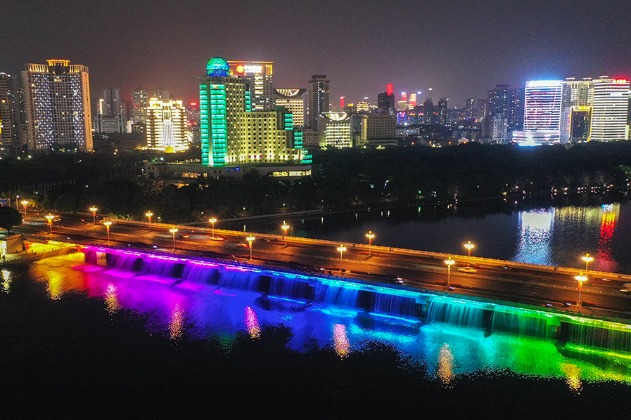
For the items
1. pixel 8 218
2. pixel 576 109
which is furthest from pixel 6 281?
pixel 576 109

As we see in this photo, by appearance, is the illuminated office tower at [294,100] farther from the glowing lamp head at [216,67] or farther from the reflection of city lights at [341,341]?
the reflection of city lights at [341,341]

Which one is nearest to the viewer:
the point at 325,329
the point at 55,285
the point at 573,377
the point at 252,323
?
the point at 573,377

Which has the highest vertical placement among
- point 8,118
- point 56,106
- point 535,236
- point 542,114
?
point 56,106

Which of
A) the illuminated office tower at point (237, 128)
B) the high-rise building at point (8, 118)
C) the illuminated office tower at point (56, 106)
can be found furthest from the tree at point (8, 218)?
the high-rise building at point (8, 118)

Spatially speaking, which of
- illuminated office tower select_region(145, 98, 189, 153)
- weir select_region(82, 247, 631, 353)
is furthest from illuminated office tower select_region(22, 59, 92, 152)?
weir select_region(82, 247, 631, 353)

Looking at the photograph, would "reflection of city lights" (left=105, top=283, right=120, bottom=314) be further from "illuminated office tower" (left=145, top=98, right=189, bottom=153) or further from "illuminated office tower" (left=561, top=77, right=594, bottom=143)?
"illuminated office tower" (left=561, top=77, right=594, bottom=143)

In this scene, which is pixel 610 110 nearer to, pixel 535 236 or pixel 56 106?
pixel 535 236
